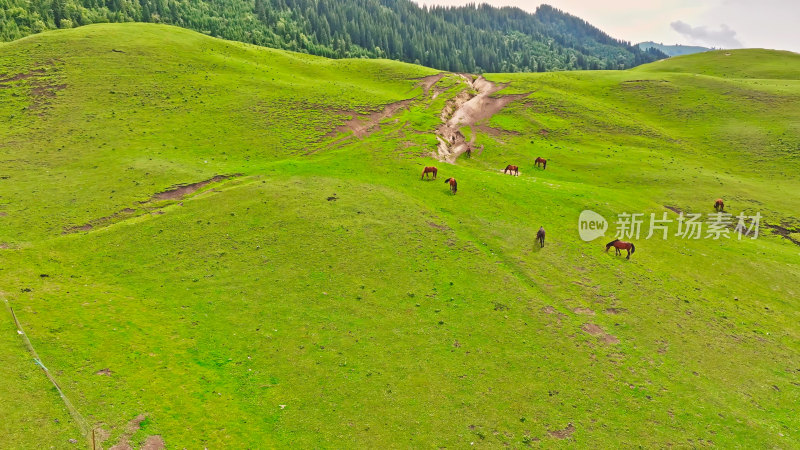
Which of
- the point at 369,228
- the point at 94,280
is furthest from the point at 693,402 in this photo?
the point at 94,280

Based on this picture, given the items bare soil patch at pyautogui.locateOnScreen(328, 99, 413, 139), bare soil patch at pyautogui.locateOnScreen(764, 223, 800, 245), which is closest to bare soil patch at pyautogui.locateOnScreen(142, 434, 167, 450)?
bare soil patch at pyautogui.locateOnScreen(328, 99, 413, 139)

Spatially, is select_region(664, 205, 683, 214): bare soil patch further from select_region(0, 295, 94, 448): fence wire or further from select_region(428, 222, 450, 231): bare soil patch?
select_region(0, 295, 94, 448): fence wire

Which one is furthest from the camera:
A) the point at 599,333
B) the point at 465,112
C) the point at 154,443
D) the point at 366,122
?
the point at 465,112

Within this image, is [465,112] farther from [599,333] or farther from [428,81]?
[599,333]

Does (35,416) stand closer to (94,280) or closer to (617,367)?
(94,280)

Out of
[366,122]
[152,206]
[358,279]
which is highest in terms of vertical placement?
[366,122]

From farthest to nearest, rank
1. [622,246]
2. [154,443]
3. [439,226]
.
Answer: [439,226] → [622,246] → [154,443]

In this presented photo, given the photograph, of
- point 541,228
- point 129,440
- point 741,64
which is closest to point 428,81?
point 541,228
